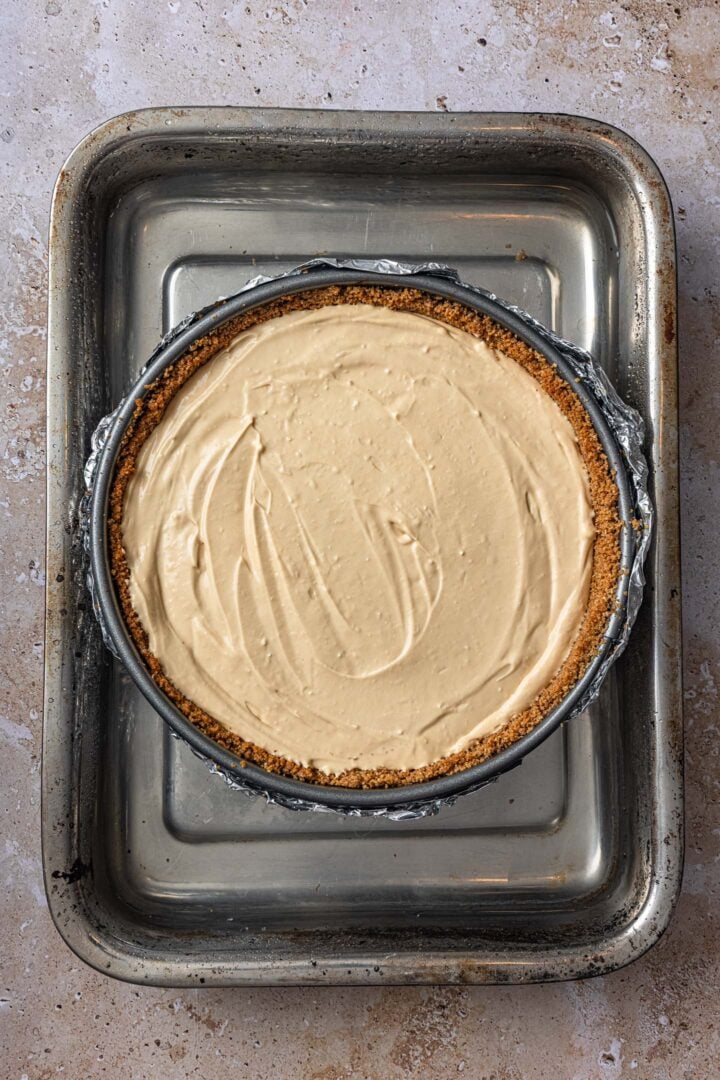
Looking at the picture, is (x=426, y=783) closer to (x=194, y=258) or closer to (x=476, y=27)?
(x=194, y=258)

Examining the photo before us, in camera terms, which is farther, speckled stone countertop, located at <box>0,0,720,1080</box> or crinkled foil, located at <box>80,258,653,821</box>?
speckled stone countertop, located at <box>0,0,720,1080</box>

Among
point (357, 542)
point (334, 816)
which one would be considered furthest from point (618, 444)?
point (334, 816)

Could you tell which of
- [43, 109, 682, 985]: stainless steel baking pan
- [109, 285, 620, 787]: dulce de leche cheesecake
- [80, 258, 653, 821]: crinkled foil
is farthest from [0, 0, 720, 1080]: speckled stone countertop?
[109, 285, 620, 787]: dulce de leche cheesecake

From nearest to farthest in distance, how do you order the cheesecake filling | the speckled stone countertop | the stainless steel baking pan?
the cheesecake filling < the stainless steel baking pan < the speckled stone countertop

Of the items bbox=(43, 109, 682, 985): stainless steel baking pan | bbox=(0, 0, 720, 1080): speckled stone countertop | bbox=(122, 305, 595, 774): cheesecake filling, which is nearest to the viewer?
bbox=(122, 305, 595, 774): cheesecake filling

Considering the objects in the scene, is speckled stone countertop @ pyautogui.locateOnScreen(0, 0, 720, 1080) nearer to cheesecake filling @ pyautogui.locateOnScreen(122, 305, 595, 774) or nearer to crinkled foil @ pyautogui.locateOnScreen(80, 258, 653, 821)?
crinkled foil @ pyautogui.locateOnScreen(80, 258, 653, 821)

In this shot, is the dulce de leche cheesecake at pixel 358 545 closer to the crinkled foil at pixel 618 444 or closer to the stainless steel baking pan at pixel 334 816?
the crinkled foil at pixel 618 444

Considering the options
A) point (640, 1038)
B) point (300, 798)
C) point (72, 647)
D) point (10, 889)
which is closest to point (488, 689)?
point (300, 798)
